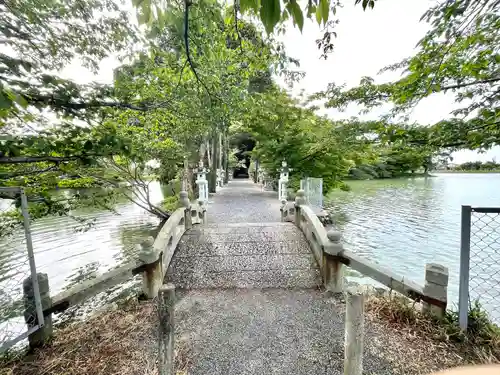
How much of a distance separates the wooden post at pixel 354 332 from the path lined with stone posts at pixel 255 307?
0.63 meters

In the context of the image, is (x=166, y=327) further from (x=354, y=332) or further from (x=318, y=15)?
(x=318, y=15)

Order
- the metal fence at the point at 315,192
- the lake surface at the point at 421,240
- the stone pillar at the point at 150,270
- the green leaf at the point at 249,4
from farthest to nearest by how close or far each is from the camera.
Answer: the metal fence at the point at 315,192 → the lake surface at the point at 421,240 → the stone pillar at the point at 150,270 → the green leaf at the point at 249,4

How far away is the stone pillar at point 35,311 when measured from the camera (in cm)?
261

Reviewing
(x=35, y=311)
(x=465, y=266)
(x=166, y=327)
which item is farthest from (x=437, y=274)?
(x=35, y=311)

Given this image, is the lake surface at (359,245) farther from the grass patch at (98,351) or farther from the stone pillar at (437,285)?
the stone pillar at (437,285)

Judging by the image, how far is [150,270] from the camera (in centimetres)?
376

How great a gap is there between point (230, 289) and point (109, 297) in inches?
133

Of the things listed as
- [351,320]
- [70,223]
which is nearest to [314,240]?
[351,320]

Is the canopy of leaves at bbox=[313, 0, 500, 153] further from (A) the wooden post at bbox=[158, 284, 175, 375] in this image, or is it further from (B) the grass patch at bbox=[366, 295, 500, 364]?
(A) the wooden post at bbox=[158, 284, 175, 375]

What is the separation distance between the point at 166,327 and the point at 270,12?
81.8 inches

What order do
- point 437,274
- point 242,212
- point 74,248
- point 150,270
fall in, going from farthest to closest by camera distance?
point 242,212
point 74,248
point 150,270
point 437,274

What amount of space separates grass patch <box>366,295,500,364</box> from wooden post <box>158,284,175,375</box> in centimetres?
263

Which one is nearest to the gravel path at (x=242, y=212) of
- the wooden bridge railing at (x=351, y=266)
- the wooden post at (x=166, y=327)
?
the wooden bridge railing at (x=351, y=266)

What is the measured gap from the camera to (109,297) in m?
5.49
